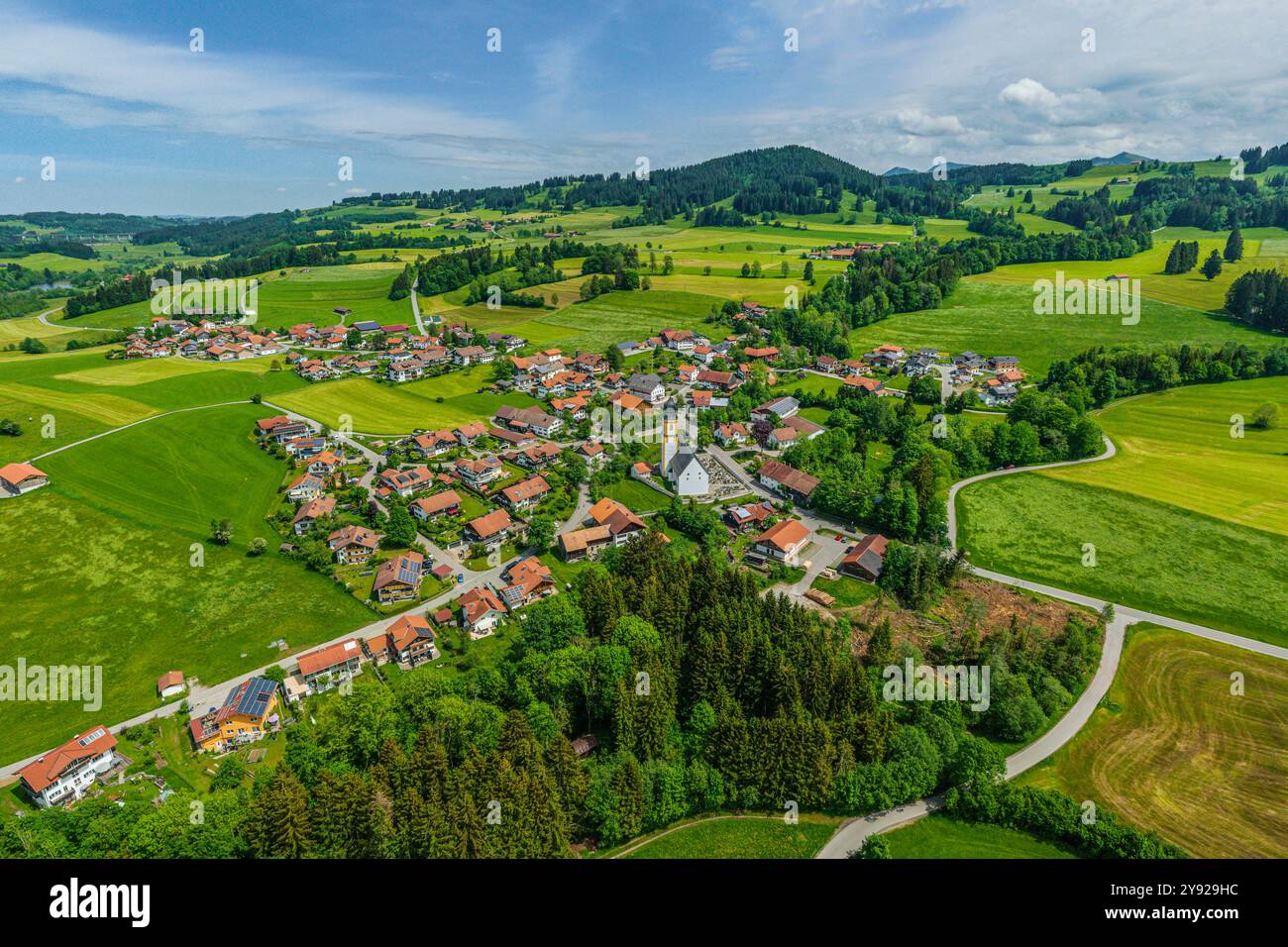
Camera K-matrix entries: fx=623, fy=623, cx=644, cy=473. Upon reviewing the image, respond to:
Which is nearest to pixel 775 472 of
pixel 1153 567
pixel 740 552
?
pixel 740 552

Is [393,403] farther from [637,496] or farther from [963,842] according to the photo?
[963,842]

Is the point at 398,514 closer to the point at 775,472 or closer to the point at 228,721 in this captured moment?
the point at 228,721

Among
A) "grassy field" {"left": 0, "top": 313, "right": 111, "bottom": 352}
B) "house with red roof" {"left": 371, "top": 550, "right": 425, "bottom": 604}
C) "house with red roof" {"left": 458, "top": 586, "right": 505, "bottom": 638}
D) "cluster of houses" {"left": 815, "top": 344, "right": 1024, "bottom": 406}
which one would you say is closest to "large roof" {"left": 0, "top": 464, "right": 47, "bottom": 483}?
"house with red roof" {"left": 371, "top": 550, "right": 425, "bottom": 604}

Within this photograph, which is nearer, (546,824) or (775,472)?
(546,824)

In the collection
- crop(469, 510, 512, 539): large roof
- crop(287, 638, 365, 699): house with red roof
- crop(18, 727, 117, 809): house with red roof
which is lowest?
crop(18, 727, 117, 809): house with red roof

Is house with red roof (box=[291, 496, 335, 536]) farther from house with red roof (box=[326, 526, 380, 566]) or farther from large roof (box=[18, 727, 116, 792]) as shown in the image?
large roof (box=[18, 727, 116, 792])
